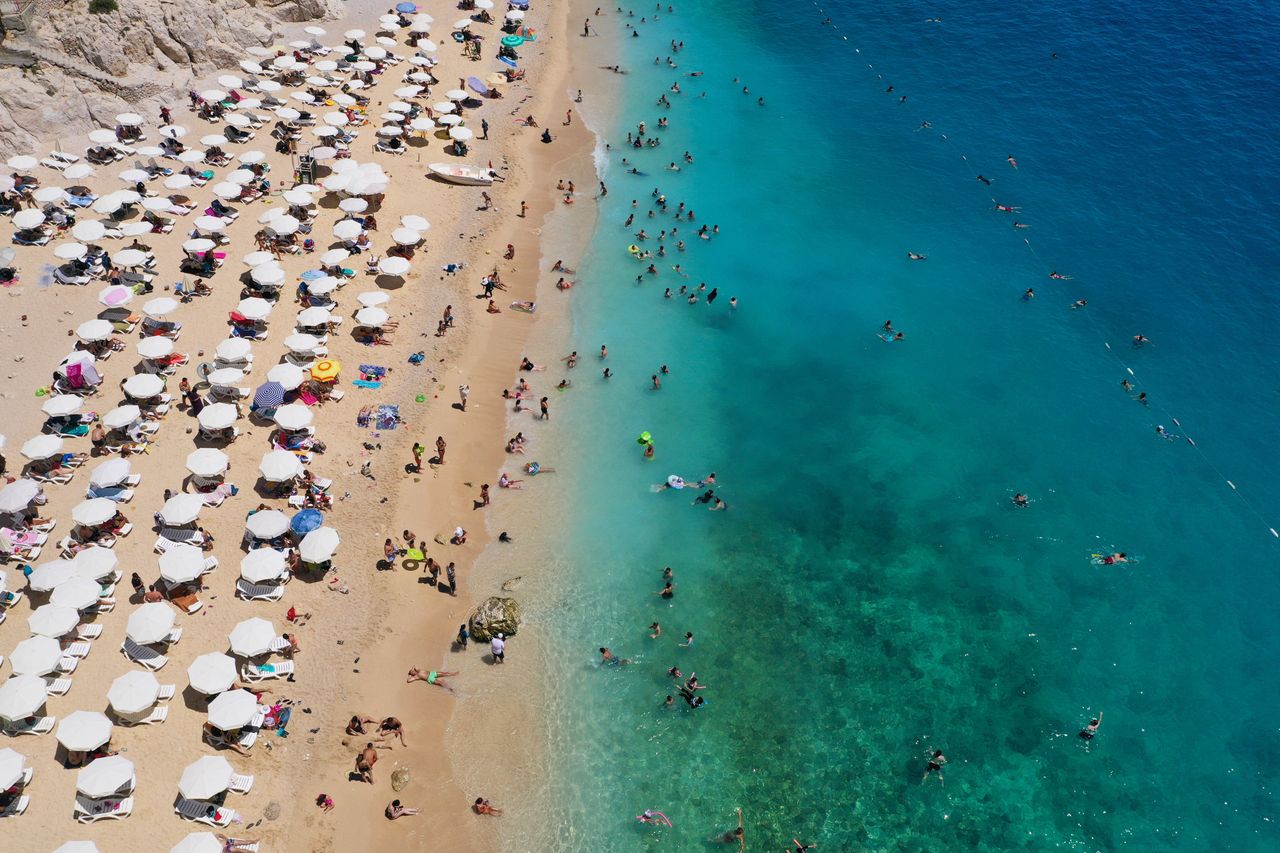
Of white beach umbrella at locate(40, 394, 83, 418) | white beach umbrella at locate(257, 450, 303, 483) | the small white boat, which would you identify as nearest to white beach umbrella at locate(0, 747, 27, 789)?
white beach umbrella at locate(257, 450, 303, 483)

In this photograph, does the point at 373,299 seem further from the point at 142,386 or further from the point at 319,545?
the point at 319,545

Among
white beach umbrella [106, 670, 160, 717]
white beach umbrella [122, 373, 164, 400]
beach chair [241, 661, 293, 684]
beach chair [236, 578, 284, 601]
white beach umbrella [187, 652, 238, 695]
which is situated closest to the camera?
white beach umbrella [106, 670, 160, 717]

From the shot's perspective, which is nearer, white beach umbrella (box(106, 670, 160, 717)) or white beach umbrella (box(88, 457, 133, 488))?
white beach umbrella (box(106, 670, 160, 717))

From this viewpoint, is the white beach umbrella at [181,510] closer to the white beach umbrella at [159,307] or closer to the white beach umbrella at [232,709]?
the white beach umbrella at [232,709]

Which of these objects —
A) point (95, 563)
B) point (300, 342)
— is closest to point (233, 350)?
point (300, 342)

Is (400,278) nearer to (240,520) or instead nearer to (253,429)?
(253,429)

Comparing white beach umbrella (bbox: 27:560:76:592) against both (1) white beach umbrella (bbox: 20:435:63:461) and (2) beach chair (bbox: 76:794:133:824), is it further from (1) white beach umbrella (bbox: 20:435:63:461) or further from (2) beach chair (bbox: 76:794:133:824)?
(2) beach chair (bbox: 76:794:133:824)

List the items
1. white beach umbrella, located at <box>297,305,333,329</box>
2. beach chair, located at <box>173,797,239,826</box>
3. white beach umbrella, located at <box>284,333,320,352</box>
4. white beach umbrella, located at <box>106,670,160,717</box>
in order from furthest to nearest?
white beach umbrella, located at <box>297,305,333,329</box> < white beach umbrella, located at <box>284,333,320,352</box> < white beach umbrella, located at <box>106,670,160,717</box> < beach chair, located at <box>173,797,239,826</box>
